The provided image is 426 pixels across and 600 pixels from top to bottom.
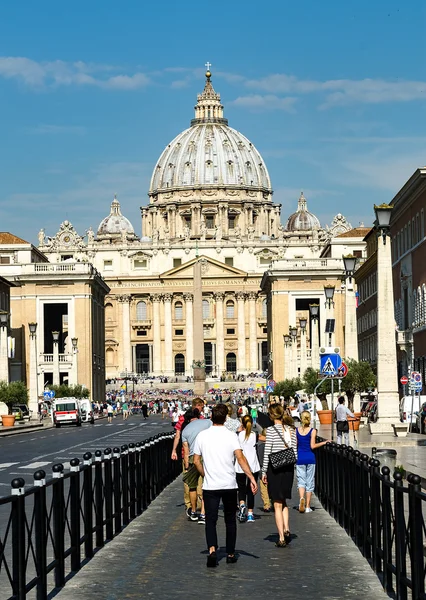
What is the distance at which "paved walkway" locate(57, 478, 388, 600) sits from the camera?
1200cm

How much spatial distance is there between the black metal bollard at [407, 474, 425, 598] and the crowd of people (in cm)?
365

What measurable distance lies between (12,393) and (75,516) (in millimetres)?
64548

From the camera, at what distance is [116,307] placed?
19125cm

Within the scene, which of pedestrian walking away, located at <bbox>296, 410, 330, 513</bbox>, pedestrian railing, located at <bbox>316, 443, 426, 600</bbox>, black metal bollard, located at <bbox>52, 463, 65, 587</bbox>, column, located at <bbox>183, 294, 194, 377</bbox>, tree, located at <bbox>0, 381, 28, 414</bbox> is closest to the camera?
pedestrian railing, located at <bbox>316, 443, 426, 600</bbox>

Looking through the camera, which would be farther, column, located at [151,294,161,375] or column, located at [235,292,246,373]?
column, located at [151,294,161,375]

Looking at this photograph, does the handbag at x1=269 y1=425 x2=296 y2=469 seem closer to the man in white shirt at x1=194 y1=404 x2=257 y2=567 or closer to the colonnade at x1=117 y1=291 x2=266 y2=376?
the man in white shirt at x1=194 y1=404 x2=257 y2=567

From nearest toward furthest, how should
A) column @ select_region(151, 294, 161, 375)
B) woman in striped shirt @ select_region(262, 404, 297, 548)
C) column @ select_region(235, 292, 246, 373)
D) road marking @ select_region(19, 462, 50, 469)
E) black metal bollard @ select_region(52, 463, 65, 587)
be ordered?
black metal bollard @ select_region(52, 463, 65, 587)
woman in striped shirt @ select_region(262, 404, 297, 548)
road marking @ select_region(19, 462, 50, 469)
column @ select_region(235, 292, 246, 373)
column @ select_region(151, 294, 161, 375)

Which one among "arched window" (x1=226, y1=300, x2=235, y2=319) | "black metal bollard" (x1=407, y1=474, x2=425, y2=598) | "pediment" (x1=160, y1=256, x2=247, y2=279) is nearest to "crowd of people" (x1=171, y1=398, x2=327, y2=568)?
"black metal bollard" (x1=407, y1=474, x2=425, y2=598)

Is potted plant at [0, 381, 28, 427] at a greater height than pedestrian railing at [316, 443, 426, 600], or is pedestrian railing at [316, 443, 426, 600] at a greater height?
potted plant at [0, 381, 28, 427]

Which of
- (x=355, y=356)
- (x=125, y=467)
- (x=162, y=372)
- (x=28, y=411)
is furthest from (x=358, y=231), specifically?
(x=125, y=467)

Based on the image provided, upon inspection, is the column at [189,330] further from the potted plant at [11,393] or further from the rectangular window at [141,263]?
the potted plant at [11,393]

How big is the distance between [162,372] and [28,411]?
105 m

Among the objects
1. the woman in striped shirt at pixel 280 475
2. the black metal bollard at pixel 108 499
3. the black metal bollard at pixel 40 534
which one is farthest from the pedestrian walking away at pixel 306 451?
the black metal bollard at pixel 40 534

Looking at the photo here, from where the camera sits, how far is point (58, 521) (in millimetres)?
12539
